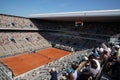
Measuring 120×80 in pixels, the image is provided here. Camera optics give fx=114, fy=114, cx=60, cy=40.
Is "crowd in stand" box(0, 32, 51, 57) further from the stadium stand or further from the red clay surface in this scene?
the red clay surface

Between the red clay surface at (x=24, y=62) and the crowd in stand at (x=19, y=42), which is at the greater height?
the crowd in stand at (x=19, y=42)

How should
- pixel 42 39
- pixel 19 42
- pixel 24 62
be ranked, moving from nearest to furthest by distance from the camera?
1. pixel 24 62
2. pixel 19 42
3. pixel 42 39

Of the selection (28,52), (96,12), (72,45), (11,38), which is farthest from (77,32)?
(11,38)

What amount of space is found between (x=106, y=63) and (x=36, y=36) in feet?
63.4

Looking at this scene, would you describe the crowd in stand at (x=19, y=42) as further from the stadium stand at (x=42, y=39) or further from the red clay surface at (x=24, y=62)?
the red clay surface at (x=24, y=62)

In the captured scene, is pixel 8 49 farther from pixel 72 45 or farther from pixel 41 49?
pixel 72 45

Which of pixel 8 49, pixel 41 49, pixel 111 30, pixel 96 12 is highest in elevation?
pixel 96 12

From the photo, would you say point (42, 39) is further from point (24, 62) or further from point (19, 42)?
point (24, 62)

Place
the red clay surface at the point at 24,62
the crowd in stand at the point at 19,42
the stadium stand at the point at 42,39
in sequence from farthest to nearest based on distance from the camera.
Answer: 1. the crowd in stand at the point at 19,42
2. the stadium stand at the point at 42,39
3. the red clay surface at the point at 24,62

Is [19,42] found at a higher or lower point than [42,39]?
higher

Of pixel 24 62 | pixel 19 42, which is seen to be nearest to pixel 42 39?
pixel 19 42

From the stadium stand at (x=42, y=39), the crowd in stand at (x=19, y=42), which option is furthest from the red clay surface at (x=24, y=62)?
the crowd in stand at (x=19, y=42)

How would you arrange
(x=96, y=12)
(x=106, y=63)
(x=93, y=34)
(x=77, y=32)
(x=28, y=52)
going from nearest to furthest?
1. (x=106, y=63)
2. (x=96, y=12)
3. (x=28, y=52)
4. (x=93, y=34)
5. (x=77, y=32)

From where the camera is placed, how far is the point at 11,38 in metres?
18.9
